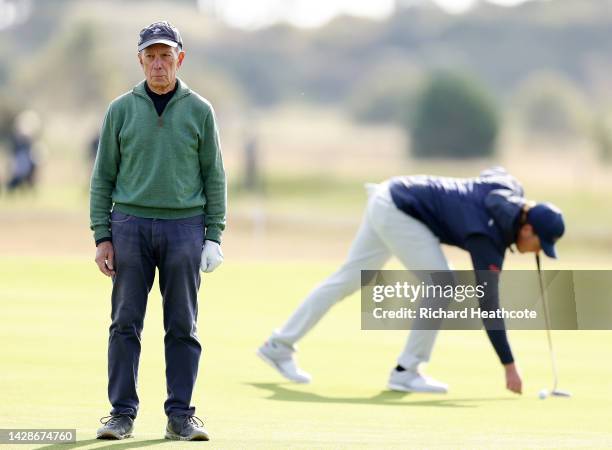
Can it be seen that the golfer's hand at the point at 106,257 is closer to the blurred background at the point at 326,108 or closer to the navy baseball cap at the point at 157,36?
the navy baseball cap at the point at 157,36

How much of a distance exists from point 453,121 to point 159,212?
177 ft

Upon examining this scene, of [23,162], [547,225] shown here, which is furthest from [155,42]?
[23,162]

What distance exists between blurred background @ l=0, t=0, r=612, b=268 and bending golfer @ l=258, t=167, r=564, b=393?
16.2 m

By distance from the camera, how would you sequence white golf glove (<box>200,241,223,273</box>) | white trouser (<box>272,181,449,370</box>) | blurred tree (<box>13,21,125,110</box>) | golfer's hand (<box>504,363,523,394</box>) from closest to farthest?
white golf glove (<box>200,241,223,273</box>) → golfer's hand (<box>504,363,523,394</box>) → white trouser (<box>272,181,449,370</box>) → blurred tree (<box>13,21,125,110</box>)

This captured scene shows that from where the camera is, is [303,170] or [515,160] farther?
[515,160]

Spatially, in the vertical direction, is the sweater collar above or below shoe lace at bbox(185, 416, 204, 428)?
above

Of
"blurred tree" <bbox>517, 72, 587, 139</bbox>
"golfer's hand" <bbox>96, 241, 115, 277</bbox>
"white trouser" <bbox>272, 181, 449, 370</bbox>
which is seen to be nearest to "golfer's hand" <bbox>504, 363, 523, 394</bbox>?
"white trouser" <bbox>272, 181, 449, 370</bbox>

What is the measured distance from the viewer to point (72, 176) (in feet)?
190

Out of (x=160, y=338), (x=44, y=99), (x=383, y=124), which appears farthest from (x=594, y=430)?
(x=383, y=124)

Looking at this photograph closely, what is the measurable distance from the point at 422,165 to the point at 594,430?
51.0 meters

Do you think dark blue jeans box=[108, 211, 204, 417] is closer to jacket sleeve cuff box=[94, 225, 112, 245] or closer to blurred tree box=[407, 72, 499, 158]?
jacket sleeve cuff box=[94, 225, 112, 245]

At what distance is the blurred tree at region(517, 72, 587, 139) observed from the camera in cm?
8975

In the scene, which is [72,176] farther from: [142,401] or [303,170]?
[142,401]

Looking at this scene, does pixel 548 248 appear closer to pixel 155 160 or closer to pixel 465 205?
pixel 465 205
